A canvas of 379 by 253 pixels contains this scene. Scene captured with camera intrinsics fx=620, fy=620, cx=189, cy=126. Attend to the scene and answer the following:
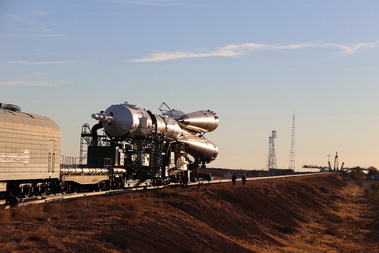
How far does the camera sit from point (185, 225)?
29.6 meters

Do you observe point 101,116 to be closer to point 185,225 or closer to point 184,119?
point 184,119

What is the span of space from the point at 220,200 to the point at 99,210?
55.2 feet

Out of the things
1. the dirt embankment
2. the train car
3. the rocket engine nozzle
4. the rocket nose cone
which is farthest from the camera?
the rocket nose cone

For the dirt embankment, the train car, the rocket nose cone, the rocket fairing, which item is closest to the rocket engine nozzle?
the rocket fairing

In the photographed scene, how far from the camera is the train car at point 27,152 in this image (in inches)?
1180

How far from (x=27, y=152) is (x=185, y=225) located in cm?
918

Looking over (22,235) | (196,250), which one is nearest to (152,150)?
(196,250)

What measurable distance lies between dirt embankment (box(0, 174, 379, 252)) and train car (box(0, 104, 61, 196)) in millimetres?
3184

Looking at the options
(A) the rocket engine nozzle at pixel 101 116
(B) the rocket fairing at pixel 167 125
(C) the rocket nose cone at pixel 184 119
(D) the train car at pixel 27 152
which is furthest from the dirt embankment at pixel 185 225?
(C) the rocket nose cone at pixel 184 119

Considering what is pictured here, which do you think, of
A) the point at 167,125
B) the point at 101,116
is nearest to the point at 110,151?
the point at 101,116

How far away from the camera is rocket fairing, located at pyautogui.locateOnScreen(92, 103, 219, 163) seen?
45188 millimetres

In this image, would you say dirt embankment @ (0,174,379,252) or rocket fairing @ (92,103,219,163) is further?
rocket fairing @ (92,103,219,163)

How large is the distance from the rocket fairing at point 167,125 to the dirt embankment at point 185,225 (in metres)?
6.27

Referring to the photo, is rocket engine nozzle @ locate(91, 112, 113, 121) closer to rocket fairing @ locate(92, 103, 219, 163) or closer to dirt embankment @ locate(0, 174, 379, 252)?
rocket fairing @ locate(92, 103, 219, 163)
